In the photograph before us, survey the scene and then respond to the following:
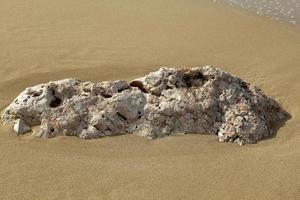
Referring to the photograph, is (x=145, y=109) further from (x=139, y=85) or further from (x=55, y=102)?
(x=55, y=102)

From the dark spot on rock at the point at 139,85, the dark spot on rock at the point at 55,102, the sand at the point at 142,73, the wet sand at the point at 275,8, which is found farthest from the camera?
the wet sand at the point at 275,8

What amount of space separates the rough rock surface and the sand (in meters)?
0.12

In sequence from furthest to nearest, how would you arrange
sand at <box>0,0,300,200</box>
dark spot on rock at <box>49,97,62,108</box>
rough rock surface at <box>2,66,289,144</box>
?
dark spot on rock at <box>49,97,62,108</box> < rough rock surface at <box>2,66,289,144</box> < sand at <box>0,0,300,200</box>

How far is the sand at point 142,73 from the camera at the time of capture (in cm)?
470

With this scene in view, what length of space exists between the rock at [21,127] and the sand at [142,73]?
0.07 m

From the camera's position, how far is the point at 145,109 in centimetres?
534

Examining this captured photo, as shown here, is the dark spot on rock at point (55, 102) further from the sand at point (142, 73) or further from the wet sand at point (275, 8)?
the wet sand at point (275, 8)

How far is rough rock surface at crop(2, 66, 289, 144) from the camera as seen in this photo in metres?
5.26

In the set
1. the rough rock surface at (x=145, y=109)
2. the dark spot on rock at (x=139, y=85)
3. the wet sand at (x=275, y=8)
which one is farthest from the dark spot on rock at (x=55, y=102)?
the wet sand at (x=275, y=8)

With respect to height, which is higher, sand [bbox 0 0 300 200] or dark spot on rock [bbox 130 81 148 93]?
dark spot on rock [bbox 130 81 148 93]

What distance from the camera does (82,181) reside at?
4672 millimetres

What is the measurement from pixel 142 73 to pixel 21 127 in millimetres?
2506

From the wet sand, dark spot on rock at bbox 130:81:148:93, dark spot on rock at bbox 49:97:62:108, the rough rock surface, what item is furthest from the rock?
the wet sand

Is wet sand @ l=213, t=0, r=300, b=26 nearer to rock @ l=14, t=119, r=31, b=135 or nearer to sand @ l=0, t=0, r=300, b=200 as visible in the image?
sand @ l=0, t=0, r=300, b=200
